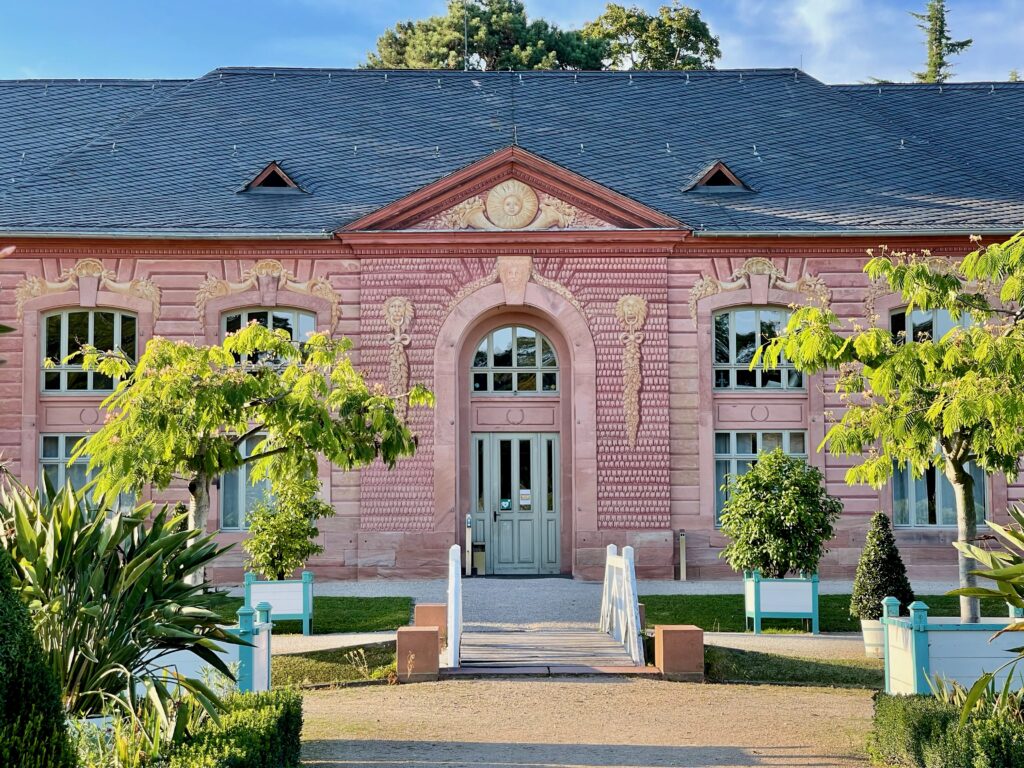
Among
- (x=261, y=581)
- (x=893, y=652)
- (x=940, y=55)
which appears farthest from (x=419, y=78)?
(x=940, y=55)

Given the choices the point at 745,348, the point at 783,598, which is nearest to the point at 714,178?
the point at 745,348

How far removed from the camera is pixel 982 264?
13211 millimetres

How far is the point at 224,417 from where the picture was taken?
14.6 meters

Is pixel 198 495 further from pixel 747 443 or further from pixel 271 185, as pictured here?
pixel 747 443

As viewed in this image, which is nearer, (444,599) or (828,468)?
(444,599)

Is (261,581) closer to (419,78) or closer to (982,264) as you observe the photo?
(982,264)

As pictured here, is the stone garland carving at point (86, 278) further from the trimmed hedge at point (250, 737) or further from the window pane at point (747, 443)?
the trimmed hedge at point (250, 737)

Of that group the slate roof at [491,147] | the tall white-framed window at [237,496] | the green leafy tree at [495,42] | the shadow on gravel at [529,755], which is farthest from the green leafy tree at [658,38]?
the shadow on gravel at [529,755]

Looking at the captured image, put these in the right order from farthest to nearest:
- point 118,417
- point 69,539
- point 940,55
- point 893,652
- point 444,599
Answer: point 940,55 < point 444,599 < point 118,417 < point 893,652 < point 69,539

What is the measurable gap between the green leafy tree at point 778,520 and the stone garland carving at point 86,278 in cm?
1168

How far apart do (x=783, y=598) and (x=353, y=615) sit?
6.26 metres

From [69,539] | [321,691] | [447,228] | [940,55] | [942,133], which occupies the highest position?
[940,55]

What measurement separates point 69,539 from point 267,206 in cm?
1657

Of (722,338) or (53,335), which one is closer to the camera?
(53,335)
